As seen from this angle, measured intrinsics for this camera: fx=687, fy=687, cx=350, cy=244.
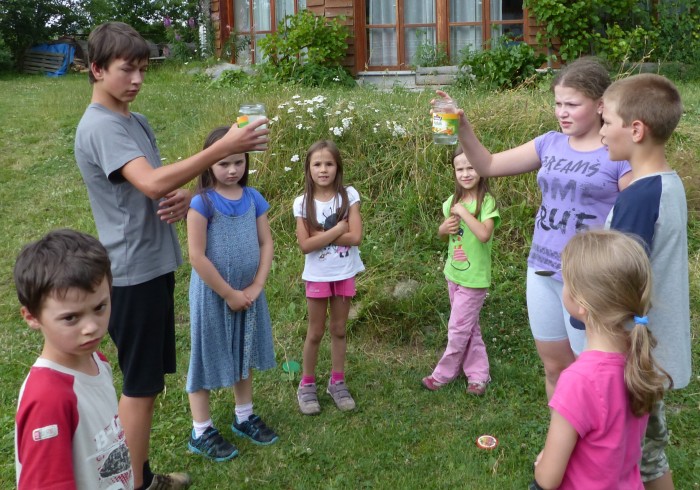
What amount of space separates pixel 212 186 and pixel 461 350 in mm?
1778

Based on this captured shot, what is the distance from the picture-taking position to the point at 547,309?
2914 mm

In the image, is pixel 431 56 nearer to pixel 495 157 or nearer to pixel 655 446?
pixel 495 157

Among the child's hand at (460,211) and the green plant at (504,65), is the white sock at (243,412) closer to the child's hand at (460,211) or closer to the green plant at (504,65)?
the child's hand at (460,211)

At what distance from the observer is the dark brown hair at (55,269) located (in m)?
1.85

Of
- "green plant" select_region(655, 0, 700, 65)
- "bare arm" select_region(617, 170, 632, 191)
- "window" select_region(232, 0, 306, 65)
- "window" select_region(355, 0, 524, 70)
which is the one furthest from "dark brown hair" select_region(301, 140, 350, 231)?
"window" select_region(232, 0, 306, 65)

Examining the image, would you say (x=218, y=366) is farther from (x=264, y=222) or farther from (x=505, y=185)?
(x=505, y=185)

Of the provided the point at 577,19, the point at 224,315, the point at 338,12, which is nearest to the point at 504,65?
the point at 577,19

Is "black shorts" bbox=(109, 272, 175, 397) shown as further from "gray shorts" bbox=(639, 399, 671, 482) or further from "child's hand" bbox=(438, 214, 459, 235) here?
"gray shorts" bbox=(639, 399, 671, 482)

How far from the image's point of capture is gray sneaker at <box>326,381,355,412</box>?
12.8 ft

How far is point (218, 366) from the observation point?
341cm

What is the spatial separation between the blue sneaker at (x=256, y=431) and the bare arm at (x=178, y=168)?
1.52 metres

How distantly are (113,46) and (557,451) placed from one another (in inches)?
84.2

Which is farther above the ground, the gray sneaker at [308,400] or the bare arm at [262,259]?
the bare arm at [262,259]

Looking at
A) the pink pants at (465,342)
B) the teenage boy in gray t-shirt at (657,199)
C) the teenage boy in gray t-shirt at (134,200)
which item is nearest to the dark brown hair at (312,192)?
the pink pants at (465,342)
